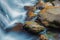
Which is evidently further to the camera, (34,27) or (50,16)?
(50,16)

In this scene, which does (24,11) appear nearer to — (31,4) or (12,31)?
(31,4)

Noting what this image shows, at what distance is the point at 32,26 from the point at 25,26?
0.21 metres

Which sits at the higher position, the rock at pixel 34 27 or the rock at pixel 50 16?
the rock at pixel 50 16

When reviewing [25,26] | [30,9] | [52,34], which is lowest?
[52,34]

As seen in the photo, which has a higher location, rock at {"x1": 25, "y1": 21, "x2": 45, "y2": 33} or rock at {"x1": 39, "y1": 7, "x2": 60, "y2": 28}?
rock at {"x1": 39, "y1": 7, "x2": 60, "y2": 28}

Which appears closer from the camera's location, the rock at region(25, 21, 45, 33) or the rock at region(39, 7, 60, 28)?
the rock at region(25, 21, 45, 33)

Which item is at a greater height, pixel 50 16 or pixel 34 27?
pixel 50 16

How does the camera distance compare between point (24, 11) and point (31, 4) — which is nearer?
point (24, 11)

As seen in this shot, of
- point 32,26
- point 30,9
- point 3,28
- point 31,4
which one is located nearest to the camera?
point 32,26

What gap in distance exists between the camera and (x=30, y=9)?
6.20m

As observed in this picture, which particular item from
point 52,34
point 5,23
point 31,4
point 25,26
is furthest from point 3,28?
point 31,4

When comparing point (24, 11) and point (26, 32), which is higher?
point (24, 11)

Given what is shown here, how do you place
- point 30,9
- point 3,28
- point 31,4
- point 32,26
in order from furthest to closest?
point 31,4 < point 30,9 < point 3,28 < point 32,26

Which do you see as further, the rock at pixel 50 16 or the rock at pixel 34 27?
the rock at pixel 50 16
